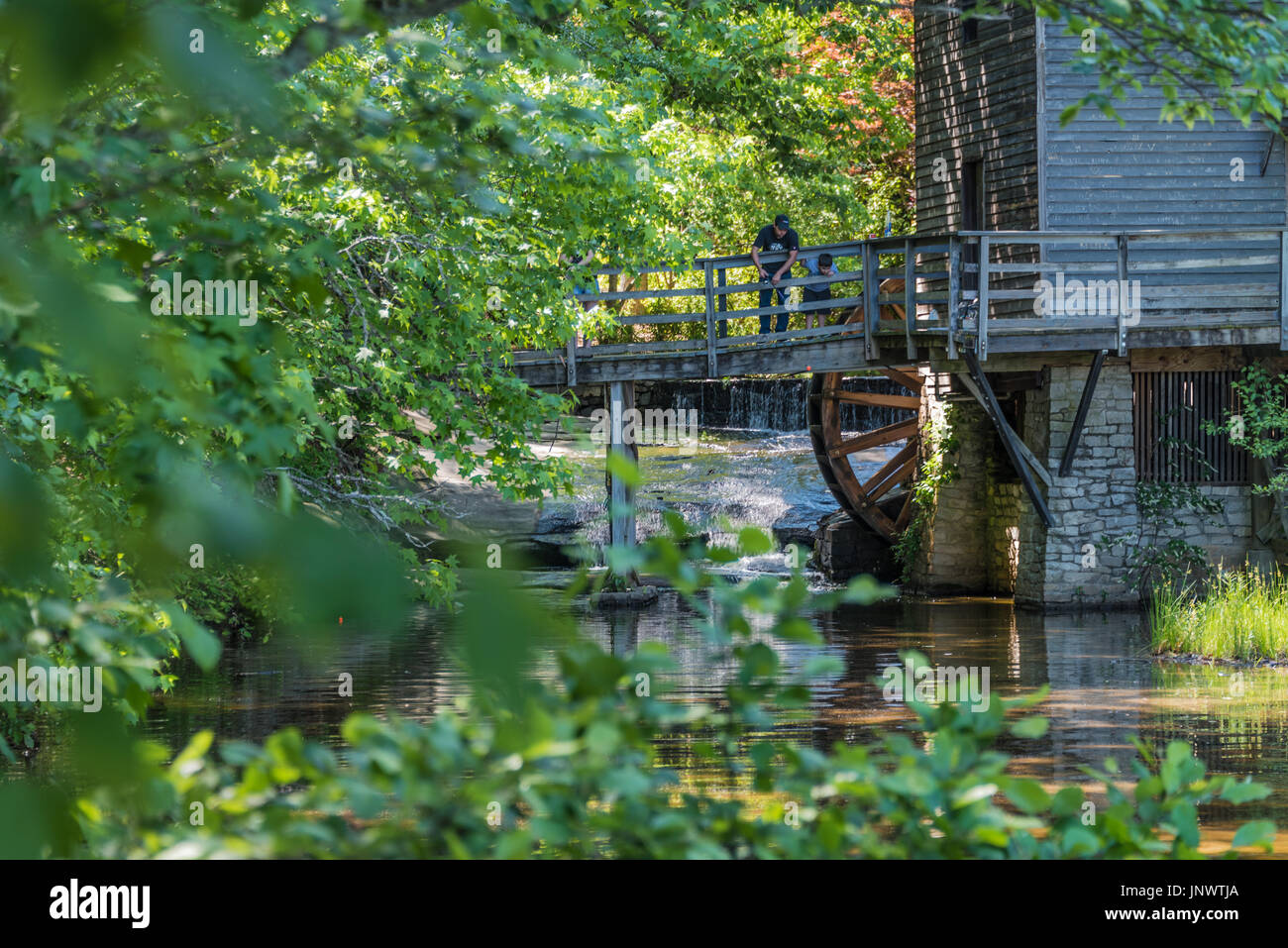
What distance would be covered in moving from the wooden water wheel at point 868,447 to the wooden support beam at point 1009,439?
3.65m

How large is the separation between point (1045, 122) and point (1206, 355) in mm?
3077

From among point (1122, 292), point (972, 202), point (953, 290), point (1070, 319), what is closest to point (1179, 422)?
point (1122, 292)

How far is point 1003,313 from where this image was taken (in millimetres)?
15141

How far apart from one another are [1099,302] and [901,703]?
6364mm

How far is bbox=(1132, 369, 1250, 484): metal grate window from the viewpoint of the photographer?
47.6 ft

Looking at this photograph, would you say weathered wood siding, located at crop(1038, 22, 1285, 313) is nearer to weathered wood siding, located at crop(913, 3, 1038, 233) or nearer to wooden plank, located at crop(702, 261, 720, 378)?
weathered wood siding, located at crop(913, 3, 1038, 233)

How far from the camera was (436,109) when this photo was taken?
2.48 metres

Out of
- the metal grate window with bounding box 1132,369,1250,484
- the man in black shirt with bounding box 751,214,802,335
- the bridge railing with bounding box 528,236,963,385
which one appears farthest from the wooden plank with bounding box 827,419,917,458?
the metal grate window with bounding box 1132,369,1250,484

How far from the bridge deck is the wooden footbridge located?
0.02 meters

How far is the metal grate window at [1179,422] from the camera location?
1451 centimetres

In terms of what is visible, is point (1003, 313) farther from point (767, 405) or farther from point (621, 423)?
point (767, 405)
